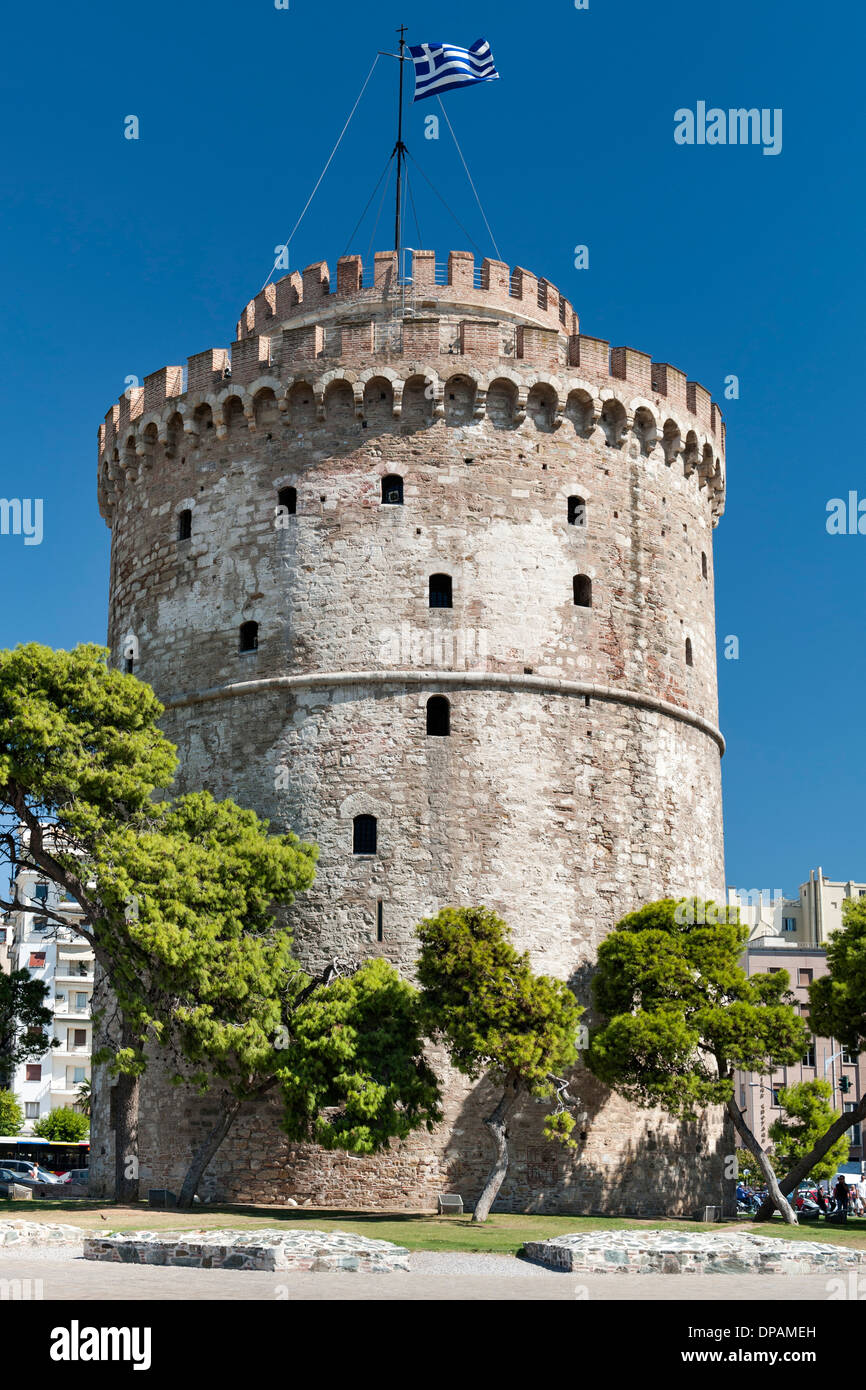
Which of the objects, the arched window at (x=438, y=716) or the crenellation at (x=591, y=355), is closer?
the arched window at (x=438, y=716)

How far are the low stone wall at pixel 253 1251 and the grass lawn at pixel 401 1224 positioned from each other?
6.12 ft

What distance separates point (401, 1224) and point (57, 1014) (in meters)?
47.5

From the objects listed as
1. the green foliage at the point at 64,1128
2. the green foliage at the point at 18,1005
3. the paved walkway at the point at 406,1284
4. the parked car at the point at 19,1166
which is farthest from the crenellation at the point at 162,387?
the green foliage at the point at 64,1128

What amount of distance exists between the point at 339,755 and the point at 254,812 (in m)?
1.57

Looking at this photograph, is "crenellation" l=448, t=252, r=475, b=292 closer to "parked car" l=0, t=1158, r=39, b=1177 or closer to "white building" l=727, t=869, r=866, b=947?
"parked car" l=0, t=1158, r=39, b=1177

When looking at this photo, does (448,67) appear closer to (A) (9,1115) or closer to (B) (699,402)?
(B) (699,402)

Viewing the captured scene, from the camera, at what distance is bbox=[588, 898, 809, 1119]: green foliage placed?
71.4 feet

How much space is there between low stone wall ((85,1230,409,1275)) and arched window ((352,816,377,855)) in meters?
8.84

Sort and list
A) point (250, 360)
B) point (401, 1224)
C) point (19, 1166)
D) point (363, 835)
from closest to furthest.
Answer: point (401, 1224) → point (363, 835) → point (250, 360) → point (19, 1166)

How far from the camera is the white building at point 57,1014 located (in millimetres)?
62375

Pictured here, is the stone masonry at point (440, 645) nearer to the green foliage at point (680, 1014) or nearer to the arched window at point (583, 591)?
the arched window at point (583, 591)

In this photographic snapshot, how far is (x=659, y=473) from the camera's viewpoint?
26562mm

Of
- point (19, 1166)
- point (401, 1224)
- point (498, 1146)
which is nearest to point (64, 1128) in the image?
point (19, 1166)

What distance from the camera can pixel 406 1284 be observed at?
1267 centimetres
